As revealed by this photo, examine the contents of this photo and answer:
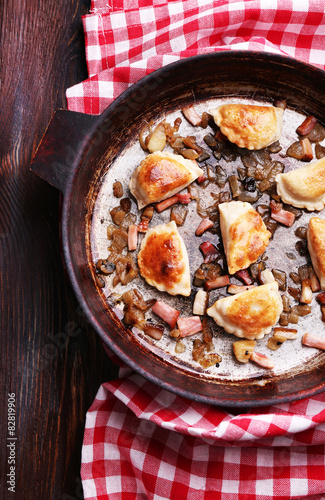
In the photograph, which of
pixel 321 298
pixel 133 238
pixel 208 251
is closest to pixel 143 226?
pixel 133 238

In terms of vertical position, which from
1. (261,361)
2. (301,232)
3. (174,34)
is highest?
(174,34)

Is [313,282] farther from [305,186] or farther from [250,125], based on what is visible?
[250,125]

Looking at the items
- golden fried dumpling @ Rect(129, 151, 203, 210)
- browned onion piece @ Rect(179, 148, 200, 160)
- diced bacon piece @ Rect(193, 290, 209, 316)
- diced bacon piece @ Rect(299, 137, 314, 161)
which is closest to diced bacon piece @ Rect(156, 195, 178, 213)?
golden fried dumpling @ Rect(129, 151, 203, 210)

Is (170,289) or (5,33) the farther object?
(5,33)

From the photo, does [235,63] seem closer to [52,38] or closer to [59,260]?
[52,38]

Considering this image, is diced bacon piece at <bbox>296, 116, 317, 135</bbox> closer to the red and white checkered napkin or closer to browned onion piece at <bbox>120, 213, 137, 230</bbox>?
the red and white checkered napkin

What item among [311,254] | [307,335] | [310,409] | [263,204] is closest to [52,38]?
[263,204]
